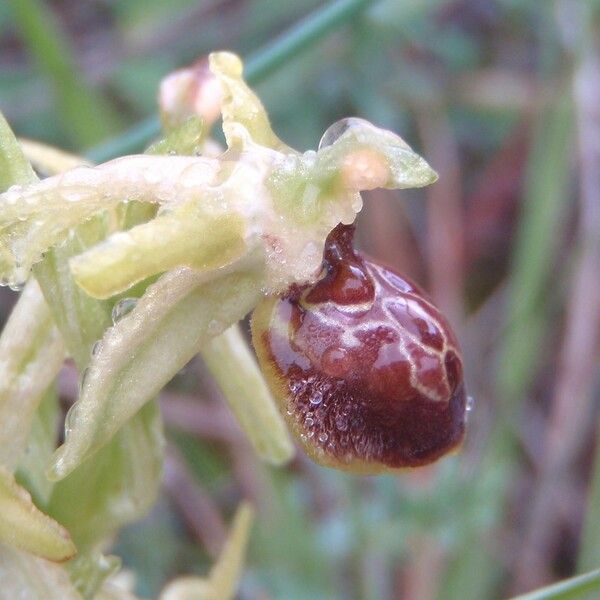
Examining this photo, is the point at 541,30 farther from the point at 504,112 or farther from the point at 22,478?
the point at 22,478

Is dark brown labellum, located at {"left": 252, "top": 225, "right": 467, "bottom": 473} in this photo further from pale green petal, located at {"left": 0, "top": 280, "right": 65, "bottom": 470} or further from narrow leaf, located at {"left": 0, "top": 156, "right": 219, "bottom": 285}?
pale green petal, located at {"left": 0, "top": 280, "right": 65, "bottom": 470}

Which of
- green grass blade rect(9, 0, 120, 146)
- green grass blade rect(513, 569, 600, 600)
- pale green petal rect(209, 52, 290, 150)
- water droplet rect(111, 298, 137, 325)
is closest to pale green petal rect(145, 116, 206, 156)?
pale green petal rect(209, 52, 290, 150)

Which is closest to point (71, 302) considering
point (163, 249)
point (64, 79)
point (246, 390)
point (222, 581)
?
point (163, 249)

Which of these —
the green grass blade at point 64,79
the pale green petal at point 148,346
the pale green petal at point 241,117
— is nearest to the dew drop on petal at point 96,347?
the pale green petal at point 148,346

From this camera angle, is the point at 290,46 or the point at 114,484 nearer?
the point at 114,484

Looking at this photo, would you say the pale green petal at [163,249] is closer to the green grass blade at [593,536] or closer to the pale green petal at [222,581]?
the pale green petal at [222,581]

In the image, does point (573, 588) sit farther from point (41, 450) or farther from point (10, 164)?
point (10, 164)

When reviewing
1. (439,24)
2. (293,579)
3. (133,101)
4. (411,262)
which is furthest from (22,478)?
(439,24)
